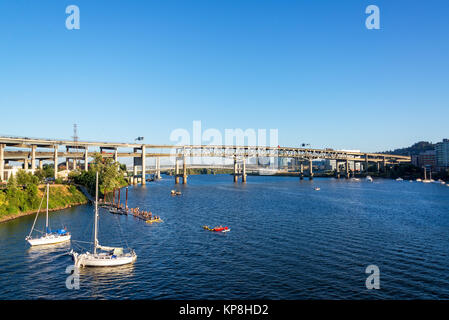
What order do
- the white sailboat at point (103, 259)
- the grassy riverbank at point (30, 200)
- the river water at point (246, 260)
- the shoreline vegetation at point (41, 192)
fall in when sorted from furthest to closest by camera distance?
the shoreline vegetation at point (41, 192)
the grassy riverbank at point (30, 200)
the white sailboat at point (103, 259)
the river water at point (246, 260)

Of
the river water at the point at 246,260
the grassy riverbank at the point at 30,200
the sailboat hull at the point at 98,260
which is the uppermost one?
the grassy riverbank at the point at 30,200

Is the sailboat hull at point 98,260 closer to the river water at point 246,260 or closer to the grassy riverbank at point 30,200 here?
the river water at point 246,260

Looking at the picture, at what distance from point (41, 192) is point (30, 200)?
8.93 m

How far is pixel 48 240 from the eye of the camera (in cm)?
4481

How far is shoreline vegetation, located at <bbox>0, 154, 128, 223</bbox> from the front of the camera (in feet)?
215

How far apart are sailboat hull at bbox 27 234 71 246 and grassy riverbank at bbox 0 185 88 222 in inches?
888

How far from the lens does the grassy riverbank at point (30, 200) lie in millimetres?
63750

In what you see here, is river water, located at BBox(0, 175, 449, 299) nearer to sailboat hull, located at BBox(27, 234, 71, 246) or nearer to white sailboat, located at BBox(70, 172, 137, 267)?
white sailboat, located at BBox(70, 172, 137, 267)

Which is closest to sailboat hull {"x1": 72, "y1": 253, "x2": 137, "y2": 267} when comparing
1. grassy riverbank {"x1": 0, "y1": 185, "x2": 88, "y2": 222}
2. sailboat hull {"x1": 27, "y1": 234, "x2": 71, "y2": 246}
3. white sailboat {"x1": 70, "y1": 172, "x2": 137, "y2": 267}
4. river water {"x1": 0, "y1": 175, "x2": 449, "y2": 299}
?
white sailboat {"x1": 70, "y1": 172, "x2": 137, "y2": 267}

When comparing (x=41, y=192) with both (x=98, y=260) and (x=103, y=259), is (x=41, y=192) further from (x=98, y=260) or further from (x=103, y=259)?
(x=103, y=259)

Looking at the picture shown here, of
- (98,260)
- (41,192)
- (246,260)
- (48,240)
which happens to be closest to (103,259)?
(98,260)

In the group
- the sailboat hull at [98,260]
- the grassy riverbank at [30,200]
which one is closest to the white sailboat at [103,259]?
the sailboat hull at [98,260]

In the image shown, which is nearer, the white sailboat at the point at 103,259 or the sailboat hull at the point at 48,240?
the white sailboat at the point at 103,259
